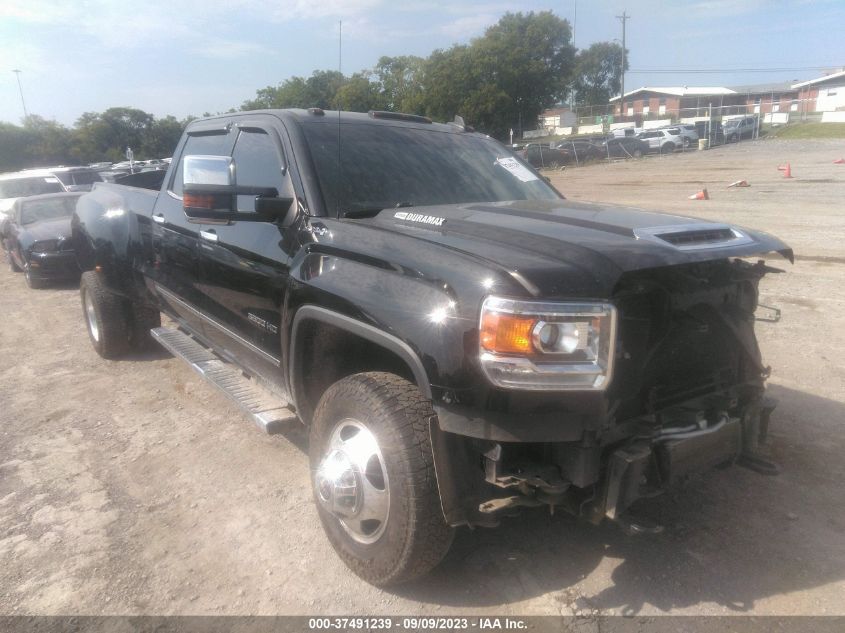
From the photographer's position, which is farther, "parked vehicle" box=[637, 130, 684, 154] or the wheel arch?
"parked vehicle" box=[637, 130, 684, 154]

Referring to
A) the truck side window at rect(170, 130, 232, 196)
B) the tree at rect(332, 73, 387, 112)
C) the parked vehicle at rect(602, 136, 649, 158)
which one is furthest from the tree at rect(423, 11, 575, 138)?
the truck side window at rect(170, 130, 232, 196)

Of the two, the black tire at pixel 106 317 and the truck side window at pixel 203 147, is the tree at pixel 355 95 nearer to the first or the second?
the truck side window at pixel 203 147

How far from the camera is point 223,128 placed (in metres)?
4.33

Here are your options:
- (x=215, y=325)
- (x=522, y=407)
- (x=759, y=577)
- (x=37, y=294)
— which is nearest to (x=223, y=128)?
(x=215, y=325)

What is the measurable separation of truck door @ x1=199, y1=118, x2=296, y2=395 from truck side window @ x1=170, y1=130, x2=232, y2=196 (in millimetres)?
203

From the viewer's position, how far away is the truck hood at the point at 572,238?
234 cm

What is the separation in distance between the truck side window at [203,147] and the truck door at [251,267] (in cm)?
20

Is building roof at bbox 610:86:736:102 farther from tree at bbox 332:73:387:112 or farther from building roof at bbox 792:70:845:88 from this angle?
tree at bbox 332:73:387:112

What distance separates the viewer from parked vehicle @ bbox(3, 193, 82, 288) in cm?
973

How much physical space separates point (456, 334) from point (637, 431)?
78 centimetres

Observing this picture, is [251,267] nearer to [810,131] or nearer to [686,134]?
[686,134]

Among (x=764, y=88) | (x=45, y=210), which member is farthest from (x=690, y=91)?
(x=45, y=210)

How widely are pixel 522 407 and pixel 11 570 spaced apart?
250 centimetres

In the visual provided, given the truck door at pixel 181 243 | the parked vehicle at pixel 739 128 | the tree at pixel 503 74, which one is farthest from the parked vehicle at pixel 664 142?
the truck door at pixel 181 243
